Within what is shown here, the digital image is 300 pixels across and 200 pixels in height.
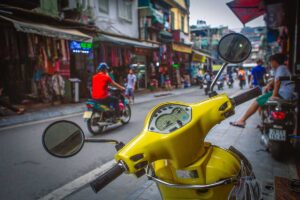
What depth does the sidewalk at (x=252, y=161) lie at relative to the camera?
3225 millimetres

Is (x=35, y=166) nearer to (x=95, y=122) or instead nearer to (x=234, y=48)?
(x=95, y=122)

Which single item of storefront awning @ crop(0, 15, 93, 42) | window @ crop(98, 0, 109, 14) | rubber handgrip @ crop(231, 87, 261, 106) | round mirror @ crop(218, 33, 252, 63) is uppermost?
window @ crop(98, 0, 109, 14)

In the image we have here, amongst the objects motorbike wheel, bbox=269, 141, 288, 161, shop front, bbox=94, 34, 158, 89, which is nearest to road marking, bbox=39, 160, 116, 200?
motorbike wheel, bbox=269, 141, 288, 161

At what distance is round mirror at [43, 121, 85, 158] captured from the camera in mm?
1689

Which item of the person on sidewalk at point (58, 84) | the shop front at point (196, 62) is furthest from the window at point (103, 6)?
the shop front at point (196, 62)

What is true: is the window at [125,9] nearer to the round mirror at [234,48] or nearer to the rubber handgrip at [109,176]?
the round mirror at [234,48]

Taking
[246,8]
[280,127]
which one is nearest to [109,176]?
[280,127]

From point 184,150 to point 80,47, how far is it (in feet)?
44.9

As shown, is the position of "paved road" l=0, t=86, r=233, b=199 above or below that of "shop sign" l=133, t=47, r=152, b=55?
below

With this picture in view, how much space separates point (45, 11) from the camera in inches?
542

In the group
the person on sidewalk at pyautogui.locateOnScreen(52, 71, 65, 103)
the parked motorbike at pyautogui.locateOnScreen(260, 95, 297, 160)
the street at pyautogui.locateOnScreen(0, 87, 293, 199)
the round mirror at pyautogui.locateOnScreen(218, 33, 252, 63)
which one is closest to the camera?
the round mirror at pyautogui.locateOnScreen(218, 33, 252, 63)

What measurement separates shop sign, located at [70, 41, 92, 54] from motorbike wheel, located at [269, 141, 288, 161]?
11361 mm

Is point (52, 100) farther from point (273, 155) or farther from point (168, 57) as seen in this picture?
point (168, 57)

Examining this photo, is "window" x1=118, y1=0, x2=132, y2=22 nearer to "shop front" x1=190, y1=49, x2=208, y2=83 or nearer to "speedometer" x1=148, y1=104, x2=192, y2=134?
"shop front" x1=190, y1=49, x2=208, y2=83
